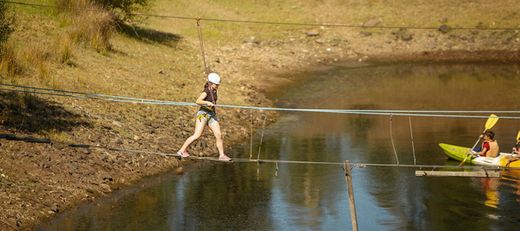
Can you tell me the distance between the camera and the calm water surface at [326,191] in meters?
17.5

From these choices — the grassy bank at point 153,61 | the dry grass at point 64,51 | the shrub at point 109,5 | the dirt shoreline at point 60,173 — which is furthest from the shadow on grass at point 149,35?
the dirt shoreline at point 60,173

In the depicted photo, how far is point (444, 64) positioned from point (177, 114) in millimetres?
21149

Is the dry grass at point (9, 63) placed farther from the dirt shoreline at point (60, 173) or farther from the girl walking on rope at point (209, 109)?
the girl walking on rope at point (209, 109)

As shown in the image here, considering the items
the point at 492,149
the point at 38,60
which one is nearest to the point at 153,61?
the point at 38,60

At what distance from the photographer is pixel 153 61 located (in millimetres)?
32531

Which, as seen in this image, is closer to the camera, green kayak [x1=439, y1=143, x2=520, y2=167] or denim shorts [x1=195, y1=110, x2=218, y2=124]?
denim shorts [x1=195, y1=110, x2=218, y2=124]

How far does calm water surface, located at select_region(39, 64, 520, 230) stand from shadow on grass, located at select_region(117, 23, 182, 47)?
30.4ft

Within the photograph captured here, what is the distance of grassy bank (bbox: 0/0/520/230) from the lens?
757 inches

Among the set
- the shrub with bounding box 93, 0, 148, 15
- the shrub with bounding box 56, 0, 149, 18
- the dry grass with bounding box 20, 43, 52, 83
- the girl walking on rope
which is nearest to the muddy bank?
the dry grass with bounding box 20, 43, 52, 83

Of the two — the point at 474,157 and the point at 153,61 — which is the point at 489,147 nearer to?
the point at 474,157

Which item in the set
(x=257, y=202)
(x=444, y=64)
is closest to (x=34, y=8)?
(x=257, y=202)

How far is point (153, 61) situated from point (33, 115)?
37.5ft

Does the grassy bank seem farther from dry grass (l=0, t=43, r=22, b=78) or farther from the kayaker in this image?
the kayaker

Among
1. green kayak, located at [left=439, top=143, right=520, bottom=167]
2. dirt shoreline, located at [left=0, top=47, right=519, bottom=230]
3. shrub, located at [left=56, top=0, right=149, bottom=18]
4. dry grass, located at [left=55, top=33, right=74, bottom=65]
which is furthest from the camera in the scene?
shrub, located at [left=56, top=0, right=149, bottom=18]
